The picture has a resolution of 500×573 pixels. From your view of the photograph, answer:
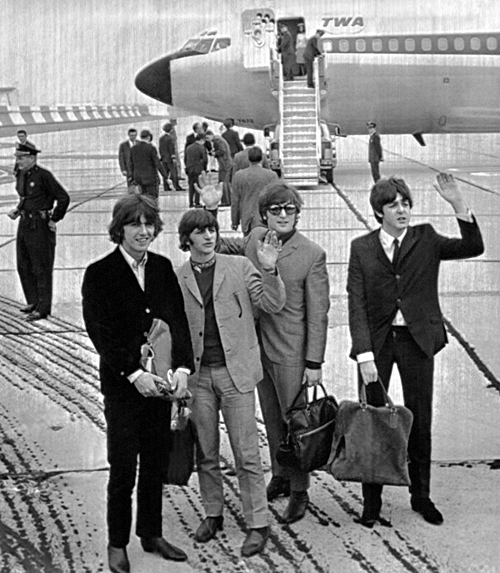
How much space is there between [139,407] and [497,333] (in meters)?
4.78

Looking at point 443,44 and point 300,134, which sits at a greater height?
point 443,44

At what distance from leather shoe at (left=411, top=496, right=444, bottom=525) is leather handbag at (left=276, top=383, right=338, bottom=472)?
549 millimetres

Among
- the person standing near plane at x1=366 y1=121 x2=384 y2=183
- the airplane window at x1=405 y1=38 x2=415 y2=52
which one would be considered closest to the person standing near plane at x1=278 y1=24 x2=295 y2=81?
the airplane window at x1=405 y1=38 x2=415 y2=52

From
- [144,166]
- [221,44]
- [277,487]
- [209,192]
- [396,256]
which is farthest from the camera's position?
[221,44]

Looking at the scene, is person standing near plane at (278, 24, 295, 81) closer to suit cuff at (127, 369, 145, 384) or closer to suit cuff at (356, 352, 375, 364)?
suit cuff at (356, 352, 375, 364)

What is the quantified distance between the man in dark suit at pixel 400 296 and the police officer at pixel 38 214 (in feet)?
16.4

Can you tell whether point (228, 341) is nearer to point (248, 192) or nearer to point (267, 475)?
point (267, 475)

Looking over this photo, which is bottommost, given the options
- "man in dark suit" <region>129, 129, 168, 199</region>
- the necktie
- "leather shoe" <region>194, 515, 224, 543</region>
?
"man in dark suit" <region>129, 129, 168, 199</region>

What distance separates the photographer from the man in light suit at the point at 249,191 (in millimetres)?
10703

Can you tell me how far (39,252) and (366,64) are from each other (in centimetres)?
1528

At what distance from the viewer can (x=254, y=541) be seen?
14.4 feet

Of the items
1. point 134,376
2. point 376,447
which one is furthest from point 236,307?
point 376,447

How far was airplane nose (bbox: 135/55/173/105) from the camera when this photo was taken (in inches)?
960

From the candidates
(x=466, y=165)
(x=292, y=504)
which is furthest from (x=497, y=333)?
(x=466, y=165)
